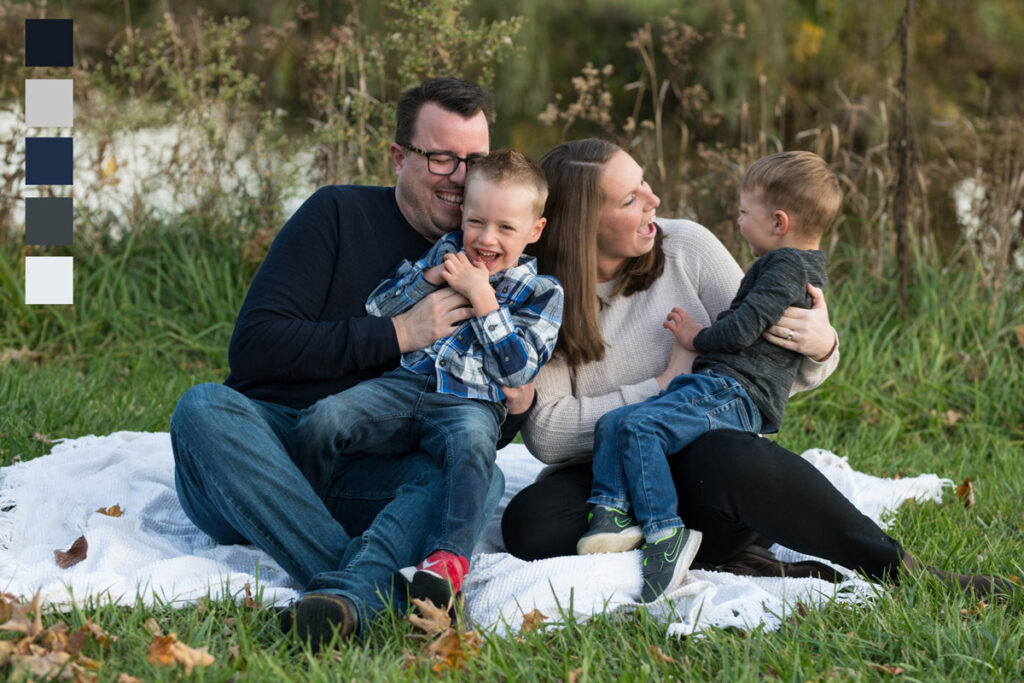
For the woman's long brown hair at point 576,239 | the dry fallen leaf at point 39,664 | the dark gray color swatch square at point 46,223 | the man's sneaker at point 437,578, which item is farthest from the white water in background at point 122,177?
the dry fallen leaf at point 39,664

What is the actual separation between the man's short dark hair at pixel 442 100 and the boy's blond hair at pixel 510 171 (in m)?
0.23

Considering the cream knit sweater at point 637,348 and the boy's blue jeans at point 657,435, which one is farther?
the cream knit sweater at point 637,348

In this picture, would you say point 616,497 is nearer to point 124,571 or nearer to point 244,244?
point 124,571

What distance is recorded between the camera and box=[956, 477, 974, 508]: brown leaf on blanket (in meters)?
3.49

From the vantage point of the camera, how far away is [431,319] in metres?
2.67

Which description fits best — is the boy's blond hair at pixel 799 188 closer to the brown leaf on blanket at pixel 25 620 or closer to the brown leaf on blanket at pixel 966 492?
the brown leaf on blanket at pixel 966 492

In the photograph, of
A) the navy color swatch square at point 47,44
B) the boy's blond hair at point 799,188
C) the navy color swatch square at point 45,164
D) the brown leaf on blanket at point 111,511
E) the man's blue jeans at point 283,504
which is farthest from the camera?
the navy color swatch square at point 47,44

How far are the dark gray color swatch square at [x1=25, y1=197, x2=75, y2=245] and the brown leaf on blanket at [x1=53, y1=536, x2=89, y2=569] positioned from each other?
270cm

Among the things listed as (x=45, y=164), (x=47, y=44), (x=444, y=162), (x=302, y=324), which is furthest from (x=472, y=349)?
(x=47, y=44)

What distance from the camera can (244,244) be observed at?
206 inches

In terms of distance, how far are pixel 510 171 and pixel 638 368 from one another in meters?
0.71

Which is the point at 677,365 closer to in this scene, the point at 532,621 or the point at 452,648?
the point at 532,621

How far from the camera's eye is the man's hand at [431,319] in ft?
8.72

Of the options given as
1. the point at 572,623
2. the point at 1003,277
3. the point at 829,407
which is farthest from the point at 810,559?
the point at 1003,277
